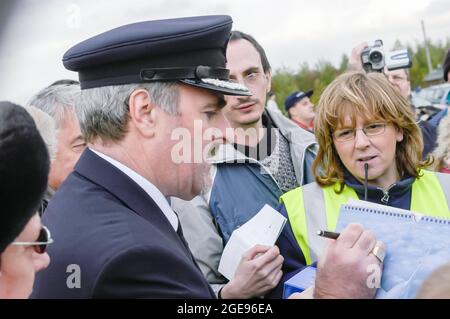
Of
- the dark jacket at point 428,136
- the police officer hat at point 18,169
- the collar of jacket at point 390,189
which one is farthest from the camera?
the dark jacket at point 428,136

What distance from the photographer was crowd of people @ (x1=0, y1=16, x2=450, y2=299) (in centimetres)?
124

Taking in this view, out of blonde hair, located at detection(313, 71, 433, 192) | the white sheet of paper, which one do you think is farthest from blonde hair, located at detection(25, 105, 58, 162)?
blonde hair, located at detection(313, 71, 433, 192)

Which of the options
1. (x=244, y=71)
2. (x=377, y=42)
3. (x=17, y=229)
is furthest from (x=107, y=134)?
(x=377, y=42)

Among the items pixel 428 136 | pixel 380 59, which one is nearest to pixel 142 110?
pixel 380 59

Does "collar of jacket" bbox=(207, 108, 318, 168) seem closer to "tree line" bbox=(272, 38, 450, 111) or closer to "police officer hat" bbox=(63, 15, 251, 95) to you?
"police officer hat" bbox=(63, 15, 251, 95)

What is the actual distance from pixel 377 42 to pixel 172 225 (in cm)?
218

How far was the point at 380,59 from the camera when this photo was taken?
331 cm

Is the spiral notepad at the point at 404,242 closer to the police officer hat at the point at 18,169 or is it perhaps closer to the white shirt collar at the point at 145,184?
the white shirt collar at the point at 145,184

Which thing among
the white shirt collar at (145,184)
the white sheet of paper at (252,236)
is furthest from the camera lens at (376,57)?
the white shirt collar at (145,184)

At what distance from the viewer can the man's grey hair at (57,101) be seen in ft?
8.86

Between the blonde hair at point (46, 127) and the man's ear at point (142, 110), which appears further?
the blonde hair at point (46, 127)

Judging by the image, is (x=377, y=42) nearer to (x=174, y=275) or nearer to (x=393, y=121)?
(x=393, y=121)

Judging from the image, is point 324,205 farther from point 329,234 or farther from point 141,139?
point 141,139

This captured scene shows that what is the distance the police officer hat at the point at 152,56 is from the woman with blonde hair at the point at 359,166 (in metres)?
0.66
